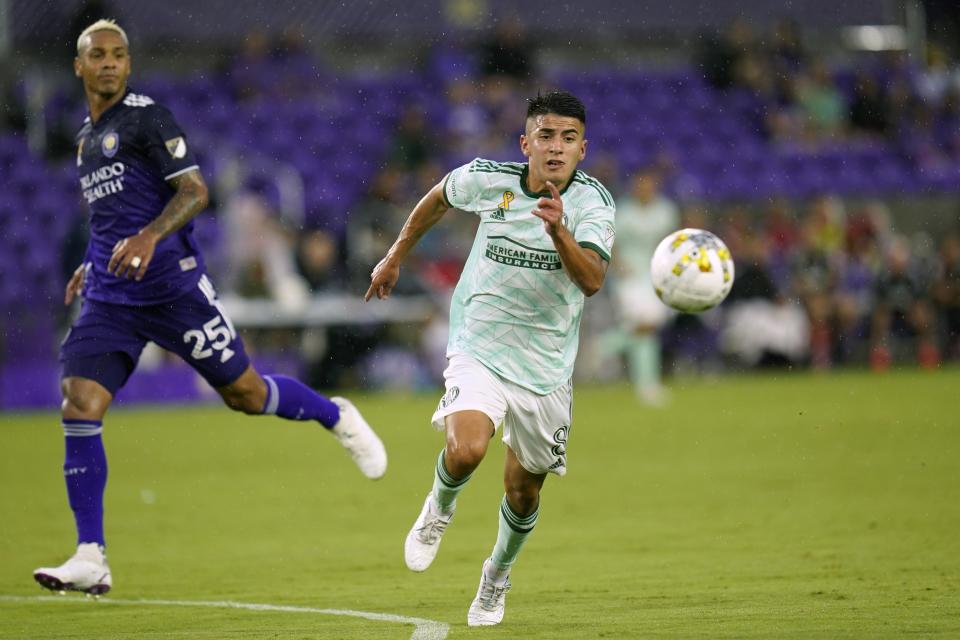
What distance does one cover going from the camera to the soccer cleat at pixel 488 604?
271 inches

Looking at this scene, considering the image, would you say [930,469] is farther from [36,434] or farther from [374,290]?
[36,434]

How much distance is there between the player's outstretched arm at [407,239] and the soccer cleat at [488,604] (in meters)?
1.50

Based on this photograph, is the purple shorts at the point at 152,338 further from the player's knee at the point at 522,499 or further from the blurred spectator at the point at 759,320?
the blurred spectator at the point at 759,320

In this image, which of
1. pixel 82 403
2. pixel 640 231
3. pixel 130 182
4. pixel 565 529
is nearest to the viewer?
pixel 82 403

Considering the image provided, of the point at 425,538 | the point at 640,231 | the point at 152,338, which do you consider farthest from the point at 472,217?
the point at 425,538

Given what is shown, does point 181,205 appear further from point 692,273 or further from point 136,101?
point 692,273

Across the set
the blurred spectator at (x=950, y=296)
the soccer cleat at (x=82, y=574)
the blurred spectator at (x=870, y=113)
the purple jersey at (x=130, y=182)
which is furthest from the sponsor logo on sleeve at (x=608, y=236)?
the blurred spectator at (x=870, y=113)

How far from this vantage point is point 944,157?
2778 centimetres

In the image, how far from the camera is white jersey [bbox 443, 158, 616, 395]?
274 inches

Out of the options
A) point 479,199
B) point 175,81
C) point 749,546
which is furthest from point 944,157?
point 479,199

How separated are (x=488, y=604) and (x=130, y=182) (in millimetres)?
3046

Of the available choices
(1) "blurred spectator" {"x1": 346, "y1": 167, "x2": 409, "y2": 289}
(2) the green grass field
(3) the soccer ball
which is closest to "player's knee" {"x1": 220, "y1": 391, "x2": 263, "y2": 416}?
(2) the green grass field

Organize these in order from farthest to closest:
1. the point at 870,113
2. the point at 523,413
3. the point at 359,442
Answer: the point at 870,113, the point at 359,442, the point at 523,413

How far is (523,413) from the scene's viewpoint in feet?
22.8
